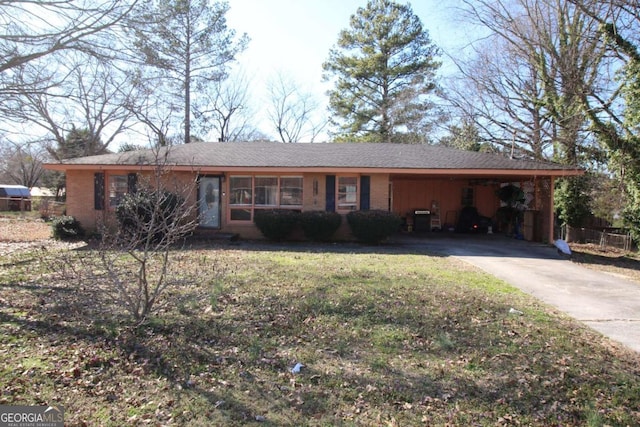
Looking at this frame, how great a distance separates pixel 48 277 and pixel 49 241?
22.8 feet

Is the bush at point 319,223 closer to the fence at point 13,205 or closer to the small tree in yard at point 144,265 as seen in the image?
the small tree in yard at point 144,265

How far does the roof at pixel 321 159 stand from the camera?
14.0 m

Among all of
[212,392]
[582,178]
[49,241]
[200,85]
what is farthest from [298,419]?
[200,85]

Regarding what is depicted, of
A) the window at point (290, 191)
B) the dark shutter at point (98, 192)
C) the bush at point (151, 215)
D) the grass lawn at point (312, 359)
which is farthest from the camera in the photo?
the window at point (290, 191)

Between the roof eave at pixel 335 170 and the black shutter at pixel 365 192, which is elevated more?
the roof eave at pixel 335 170

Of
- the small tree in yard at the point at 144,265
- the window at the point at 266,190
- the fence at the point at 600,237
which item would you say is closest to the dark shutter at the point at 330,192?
the window at the point at 266,190

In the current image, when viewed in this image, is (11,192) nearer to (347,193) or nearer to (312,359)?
(347,193)

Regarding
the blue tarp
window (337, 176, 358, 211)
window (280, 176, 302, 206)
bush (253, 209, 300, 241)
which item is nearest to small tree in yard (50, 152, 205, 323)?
bush (253, 209, 300, 241)

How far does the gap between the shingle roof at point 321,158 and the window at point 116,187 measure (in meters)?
0.63

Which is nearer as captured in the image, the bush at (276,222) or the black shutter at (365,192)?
the bush at (276,222)

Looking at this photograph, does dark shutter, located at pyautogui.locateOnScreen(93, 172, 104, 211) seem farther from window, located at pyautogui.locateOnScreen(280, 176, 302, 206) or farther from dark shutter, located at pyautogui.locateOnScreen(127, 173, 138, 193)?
window, located at pyautogui.locateOnScreen(280, 176, 302, 206)

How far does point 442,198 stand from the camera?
1920 cm

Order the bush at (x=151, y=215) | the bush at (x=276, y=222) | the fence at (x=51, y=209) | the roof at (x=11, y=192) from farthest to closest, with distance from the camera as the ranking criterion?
the roof at (x=11, y=192)
the fence at (x=51, y=209)
the bush at (x=276, y=222)
the bush at (x=151, y=215)

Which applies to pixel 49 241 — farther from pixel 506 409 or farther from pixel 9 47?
pixel 506 409
